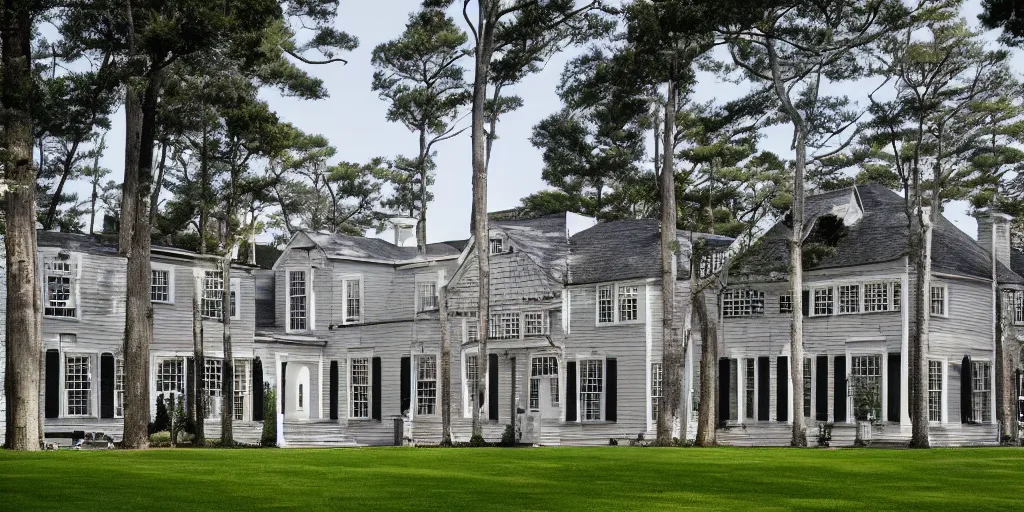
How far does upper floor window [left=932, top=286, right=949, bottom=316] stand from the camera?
144ft

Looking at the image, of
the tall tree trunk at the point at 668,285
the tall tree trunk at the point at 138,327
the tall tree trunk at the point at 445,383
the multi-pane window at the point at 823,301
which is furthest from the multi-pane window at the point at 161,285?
the multi-pane window at the point at 823,301

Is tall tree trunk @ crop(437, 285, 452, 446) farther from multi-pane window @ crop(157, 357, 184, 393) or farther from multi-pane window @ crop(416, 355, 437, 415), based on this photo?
multi-pane window @ crop(157, 357, 184, 393)

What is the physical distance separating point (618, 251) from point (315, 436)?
11.7 m

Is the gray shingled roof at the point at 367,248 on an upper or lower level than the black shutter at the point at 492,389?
upper

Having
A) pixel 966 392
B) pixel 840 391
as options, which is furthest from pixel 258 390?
pixel 966 392

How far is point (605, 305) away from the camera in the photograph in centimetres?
4631

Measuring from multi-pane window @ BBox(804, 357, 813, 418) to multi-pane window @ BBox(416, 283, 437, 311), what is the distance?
1439 centimetres

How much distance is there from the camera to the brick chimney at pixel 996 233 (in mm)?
46031

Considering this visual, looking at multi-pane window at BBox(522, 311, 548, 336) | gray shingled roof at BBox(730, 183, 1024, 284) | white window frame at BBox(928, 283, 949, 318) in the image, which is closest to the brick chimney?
gray shingled roof at BBox(730, 183, 1024, 284)

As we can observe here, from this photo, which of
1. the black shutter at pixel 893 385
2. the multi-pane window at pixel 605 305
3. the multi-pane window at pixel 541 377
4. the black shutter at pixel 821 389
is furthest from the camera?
the multi-pane window at pixel 541 377

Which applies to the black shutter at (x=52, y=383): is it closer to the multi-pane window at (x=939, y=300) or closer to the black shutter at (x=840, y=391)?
the black shutter at (x=840, y=391)

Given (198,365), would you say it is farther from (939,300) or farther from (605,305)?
(939,300)

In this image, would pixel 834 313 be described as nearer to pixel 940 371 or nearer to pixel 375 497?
pixel 940 371

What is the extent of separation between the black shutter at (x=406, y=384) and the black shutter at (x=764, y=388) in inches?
498
